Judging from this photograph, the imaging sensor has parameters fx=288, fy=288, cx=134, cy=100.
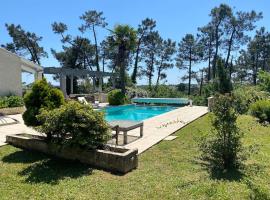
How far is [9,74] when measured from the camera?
17.2 m

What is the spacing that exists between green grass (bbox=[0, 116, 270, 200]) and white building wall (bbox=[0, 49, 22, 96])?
10.7 metres

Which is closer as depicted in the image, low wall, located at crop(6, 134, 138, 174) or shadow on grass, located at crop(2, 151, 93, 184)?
shadow on grass, located at crop(2, 151, 93, 184)

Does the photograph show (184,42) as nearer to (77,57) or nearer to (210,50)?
(210,50)

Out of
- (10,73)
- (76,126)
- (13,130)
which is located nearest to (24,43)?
(10,73)

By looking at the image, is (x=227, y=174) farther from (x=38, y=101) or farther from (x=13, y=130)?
(x=13, y=130)

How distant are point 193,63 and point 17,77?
86.7 ft

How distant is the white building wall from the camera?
1669cm

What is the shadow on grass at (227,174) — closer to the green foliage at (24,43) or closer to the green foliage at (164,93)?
the green foliage at (164,93)

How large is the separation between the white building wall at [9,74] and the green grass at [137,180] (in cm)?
1067

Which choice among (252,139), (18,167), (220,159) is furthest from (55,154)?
(252,139)

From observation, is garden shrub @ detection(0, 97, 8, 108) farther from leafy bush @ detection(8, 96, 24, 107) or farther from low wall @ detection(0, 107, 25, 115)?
low wall @ detection(0, 107, 25, 115)

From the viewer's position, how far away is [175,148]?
7.91 metres

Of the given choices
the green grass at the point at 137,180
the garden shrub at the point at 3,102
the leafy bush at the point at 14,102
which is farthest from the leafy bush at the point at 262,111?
the garden shrub at the point at 3,102

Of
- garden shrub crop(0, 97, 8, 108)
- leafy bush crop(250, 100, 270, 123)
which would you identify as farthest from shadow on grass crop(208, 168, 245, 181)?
garden shrub crop(0, 97, 8, 108)
